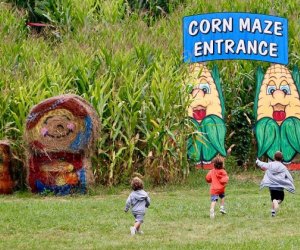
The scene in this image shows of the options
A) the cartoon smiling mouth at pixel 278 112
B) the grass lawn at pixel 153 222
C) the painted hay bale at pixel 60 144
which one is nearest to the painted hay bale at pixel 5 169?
the grass lawn at pixel 153 222

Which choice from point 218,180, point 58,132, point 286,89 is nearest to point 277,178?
point 218,180

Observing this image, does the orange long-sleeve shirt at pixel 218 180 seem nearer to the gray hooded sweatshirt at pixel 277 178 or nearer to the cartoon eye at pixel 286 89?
the gray hooded sweatshirt at pixel 277 178

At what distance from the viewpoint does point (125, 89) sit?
63.4ft

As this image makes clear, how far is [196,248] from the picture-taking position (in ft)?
39.5

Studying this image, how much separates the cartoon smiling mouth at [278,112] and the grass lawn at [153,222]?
3.40m

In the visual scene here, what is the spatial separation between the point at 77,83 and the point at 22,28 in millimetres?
6792

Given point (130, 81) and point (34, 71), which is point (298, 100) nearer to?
point (130, 81)

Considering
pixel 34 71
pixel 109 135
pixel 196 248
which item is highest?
pixel 34 71

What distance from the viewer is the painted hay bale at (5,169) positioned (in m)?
18.2

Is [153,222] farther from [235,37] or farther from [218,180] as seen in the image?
[235,37]

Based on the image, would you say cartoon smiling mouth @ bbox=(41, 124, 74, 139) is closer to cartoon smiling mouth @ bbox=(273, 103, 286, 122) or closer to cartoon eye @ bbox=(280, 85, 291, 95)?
cartoon smiling mouth @ bbox=(273, 103, 286, 122)

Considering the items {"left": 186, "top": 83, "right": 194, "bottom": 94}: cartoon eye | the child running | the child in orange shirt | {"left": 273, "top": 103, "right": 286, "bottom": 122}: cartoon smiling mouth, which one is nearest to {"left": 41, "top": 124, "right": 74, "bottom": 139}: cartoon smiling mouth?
{"left": 186, "top": 83, "right": 194, "bottom": 94}: cartoon eye

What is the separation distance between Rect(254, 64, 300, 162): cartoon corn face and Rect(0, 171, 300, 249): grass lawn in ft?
10.2

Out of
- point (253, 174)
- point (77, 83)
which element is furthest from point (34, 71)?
point (253, 174)
